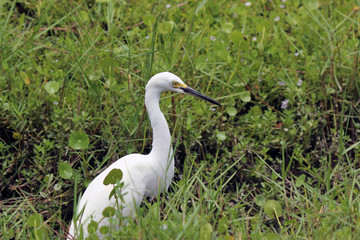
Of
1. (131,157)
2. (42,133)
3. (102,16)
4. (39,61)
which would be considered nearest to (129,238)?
(131,157)

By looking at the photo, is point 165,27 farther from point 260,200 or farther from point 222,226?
point 222,226

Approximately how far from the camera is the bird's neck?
2578 mm

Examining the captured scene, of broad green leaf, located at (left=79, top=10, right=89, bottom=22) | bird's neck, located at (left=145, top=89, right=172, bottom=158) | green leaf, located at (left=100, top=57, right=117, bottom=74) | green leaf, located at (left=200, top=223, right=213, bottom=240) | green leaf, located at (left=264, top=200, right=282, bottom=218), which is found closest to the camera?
green leaf, located at (left=200, top=223, right=213, bottom=240)

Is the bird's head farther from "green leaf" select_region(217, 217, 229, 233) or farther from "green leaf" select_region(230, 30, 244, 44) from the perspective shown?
"green leaf" select_region(230, 30, 244, 44)

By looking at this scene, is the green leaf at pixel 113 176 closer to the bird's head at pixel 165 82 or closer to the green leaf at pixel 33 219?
the green leaf at pixel 33 219

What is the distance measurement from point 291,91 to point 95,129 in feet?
3.83

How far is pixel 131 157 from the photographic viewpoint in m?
2.62

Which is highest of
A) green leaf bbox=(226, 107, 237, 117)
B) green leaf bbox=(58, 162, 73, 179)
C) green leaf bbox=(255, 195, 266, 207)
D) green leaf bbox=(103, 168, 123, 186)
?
green leaf bbox=(103, 168, 123, 186)

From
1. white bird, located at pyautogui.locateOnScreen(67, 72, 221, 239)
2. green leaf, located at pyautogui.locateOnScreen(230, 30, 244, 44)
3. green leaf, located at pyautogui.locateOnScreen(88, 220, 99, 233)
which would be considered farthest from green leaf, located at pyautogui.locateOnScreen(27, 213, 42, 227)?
green leaf, located at pyautogui.locateOnScreen(230, 30, 244, 44)

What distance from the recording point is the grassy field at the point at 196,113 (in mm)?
2855

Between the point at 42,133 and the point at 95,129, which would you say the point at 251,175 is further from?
the point at 42,133

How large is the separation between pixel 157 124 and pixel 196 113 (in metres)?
0.58

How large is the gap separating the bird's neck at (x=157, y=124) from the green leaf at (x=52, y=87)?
0.71m

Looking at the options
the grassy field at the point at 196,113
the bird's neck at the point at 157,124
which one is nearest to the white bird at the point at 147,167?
the bird's neck at the point at 157,124
